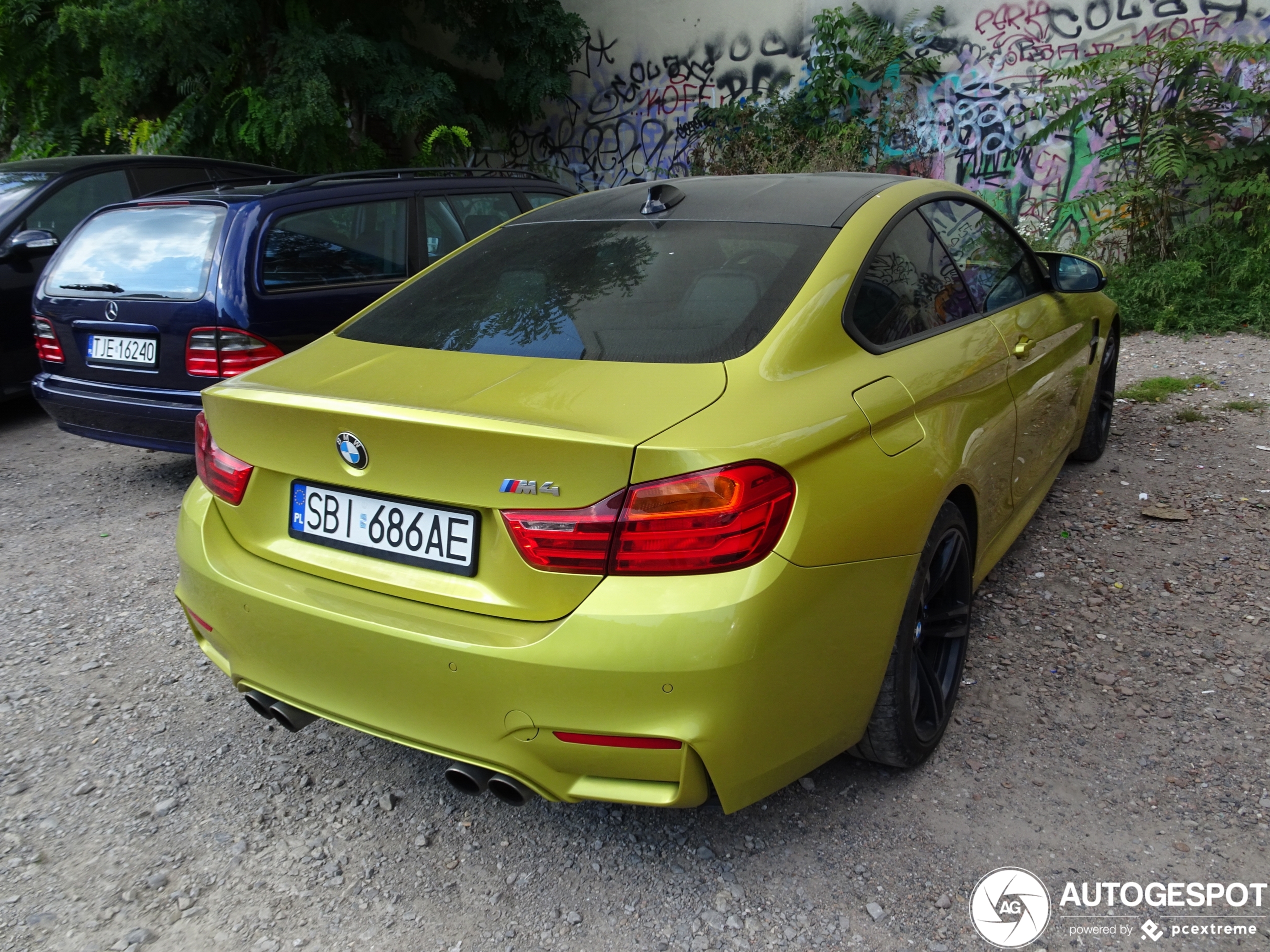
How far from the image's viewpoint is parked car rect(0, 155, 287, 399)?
237 inches

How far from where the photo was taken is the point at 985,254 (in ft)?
10.4

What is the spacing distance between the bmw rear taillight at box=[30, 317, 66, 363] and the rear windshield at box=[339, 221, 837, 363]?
2981 millimetres

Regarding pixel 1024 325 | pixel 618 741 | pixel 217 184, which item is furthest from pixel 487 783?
pixel 217 184

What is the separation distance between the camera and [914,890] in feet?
6.89

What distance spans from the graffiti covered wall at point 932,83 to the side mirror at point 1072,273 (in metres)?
5.96

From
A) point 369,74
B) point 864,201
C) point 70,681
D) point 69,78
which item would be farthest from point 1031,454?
point 69,78

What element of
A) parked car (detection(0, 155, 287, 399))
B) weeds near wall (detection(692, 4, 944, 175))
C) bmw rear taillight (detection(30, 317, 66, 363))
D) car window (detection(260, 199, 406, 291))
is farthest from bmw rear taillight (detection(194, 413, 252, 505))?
weeds near wall (detection(692, 4, 944, 175))

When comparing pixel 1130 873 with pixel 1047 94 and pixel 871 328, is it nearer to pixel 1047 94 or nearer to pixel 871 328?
pixel 871 328

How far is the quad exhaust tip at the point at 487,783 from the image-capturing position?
6.38ft

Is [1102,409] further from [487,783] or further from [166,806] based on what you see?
[166,806]

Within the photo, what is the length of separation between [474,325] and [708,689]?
1.17 m

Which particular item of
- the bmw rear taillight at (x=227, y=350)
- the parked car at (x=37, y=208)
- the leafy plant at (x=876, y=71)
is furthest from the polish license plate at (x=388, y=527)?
the leafy plant at (x=876, y=71)

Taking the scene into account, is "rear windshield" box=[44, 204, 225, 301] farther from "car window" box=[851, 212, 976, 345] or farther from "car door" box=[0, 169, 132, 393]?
"car window" box=[851, 212, 976, 345]

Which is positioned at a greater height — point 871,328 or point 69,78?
point 69,78
